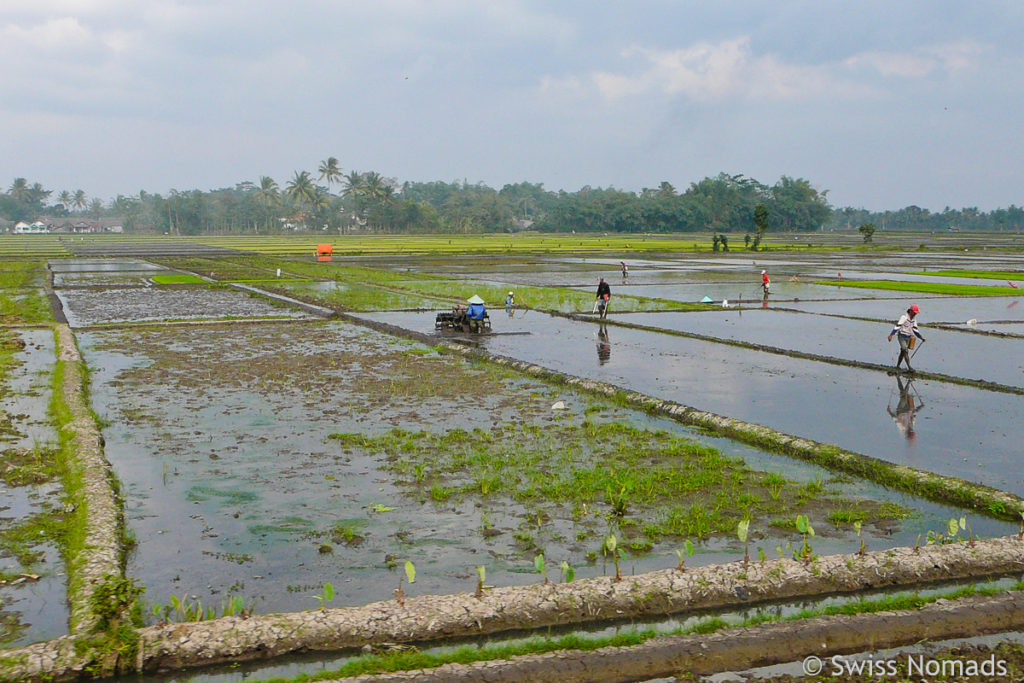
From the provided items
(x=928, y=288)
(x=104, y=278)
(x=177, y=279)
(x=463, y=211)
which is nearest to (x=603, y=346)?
(x=928, y=288)

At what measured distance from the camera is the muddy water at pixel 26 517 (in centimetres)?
653

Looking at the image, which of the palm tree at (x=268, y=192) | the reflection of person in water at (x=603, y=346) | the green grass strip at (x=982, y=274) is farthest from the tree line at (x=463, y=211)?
the reflection of person in water at (x=603, y=346)

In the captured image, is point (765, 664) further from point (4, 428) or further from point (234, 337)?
point (234, 337)

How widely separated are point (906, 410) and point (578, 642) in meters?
9.41

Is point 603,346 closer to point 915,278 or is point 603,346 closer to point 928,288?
point 928,288

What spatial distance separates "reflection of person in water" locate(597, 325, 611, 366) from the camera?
18578 mm

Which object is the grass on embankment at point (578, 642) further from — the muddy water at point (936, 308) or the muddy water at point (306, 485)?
the muddy water at point (936, 308)

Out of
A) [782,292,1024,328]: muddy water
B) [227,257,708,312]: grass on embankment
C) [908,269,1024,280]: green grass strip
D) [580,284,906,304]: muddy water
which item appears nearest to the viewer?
[782,292,1024,328]: muddy water

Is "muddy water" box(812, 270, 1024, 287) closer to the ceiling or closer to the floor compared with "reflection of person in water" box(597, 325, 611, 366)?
closer to the ceiling

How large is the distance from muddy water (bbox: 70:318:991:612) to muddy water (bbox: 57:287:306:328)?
8.55 meters

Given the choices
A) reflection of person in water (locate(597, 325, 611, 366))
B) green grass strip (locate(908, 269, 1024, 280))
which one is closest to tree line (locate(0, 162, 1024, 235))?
green grass strip (locate(908, 269, 1024, 280))

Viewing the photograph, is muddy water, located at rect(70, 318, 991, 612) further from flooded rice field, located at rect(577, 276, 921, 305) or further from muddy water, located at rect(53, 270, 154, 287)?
muddy water, located at rect(53, 270, 154, 287)

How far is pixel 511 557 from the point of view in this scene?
7848 mm

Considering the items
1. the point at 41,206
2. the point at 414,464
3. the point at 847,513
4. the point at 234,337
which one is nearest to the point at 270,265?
the point at 234,337
